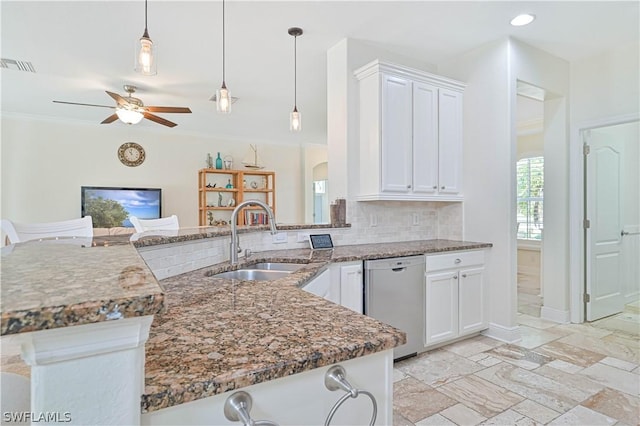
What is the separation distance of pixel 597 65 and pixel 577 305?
98.4 inches

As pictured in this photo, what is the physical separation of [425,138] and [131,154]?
5250 millimetres

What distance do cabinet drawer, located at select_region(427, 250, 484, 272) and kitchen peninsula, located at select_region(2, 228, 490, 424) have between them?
6.07ft

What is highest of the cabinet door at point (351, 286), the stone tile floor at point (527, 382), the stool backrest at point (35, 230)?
the stool backrest at point (35, 230)

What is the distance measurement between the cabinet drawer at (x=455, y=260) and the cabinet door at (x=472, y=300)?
0.24ft

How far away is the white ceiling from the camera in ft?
8.58

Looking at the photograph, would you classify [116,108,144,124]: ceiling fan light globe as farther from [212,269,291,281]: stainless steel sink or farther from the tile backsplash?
[212,269,291,281]: stainless steel sink

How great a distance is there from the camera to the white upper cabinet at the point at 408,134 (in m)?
2.96

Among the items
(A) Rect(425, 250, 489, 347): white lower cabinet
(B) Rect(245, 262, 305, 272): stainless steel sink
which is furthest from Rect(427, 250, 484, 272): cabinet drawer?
(B) Rect(245, 262, 305, 272): stainless steel sink

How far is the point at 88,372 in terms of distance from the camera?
514 millimetres

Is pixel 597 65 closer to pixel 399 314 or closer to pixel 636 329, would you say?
pixel 636 329

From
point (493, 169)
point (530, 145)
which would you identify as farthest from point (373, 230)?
point (530, 145)

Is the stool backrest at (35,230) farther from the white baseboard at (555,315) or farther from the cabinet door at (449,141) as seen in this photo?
the white baseboard at (555,315)

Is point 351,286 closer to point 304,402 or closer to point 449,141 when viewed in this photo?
point 304,402

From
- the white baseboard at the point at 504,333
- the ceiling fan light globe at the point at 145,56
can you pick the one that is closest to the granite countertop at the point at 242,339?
the ceiling fan light globe at the point at 145,56
